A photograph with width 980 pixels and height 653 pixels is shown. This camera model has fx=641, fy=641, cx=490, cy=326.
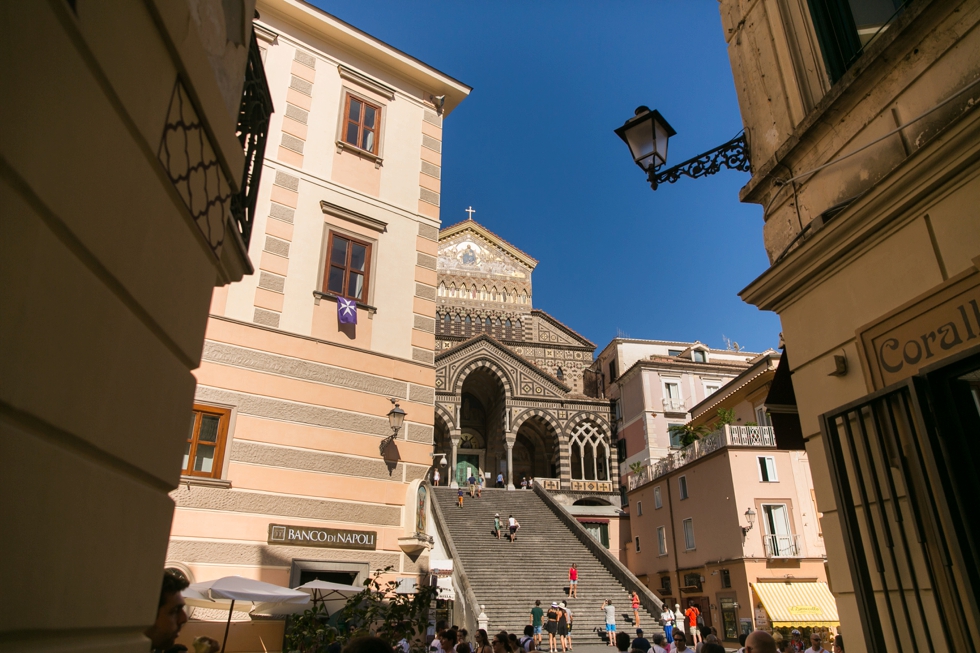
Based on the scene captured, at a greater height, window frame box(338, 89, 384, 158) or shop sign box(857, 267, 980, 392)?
window frame box(338, 89, 384, 158)

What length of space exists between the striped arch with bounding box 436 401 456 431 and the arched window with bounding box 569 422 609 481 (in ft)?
24.1

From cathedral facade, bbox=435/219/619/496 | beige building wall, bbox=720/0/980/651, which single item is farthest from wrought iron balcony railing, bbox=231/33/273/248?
cathedral facade, bbox=435/219/619/496

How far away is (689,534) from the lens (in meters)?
27.8

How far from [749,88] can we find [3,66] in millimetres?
6784

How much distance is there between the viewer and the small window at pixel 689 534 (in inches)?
1082

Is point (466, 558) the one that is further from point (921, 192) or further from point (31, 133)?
point (31, 133)

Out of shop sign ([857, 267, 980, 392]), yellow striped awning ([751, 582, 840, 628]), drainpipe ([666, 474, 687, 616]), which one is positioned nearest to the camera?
shop sign ([857, 267, 980, 392])

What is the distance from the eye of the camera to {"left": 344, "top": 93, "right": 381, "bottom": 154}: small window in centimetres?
1219

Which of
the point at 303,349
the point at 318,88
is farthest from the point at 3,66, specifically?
the point at 318,88

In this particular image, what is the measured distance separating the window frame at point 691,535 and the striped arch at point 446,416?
44.8 ft

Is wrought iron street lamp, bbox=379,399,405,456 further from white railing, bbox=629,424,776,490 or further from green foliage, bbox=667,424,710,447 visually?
green foliage, bbox=667,424,710,447

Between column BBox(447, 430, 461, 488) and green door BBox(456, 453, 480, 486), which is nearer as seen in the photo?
column BBox(447, 430, 461, 488)

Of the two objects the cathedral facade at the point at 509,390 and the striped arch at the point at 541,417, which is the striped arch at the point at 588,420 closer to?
the cathedral facade at the point at 509,390

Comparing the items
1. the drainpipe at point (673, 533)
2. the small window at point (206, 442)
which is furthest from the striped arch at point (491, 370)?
the small window at point (206, 442)
